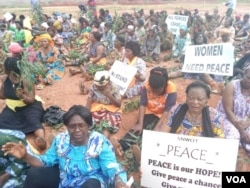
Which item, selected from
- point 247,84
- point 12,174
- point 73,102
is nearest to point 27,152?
point 12,174

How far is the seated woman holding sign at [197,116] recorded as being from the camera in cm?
353

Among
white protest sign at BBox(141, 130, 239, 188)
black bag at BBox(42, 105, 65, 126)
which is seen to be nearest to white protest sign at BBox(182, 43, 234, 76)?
white protest sign at BBox(141, 130, 239, 188)

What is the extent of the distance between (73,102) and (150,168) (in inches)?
141

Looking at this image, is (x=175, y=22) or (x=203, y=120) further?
(x=175, y=22)

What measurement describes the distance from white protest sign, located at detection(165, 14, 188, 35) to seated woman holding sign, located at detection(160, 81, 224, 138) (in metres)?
6.68

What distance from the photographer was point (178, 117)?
369 cm

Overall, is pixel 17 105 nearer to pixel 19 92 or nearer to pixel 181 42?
pixel 19 92

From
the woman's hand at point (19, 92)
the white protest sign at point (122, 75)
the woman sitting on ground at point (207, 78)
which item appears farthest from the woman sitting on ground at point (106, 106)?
the woman sitting on ground at point (207, 78)

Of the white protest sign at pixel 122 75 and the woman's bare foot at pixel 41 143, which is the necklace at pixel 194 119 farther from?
the woman's bare foot at pixel 41 143

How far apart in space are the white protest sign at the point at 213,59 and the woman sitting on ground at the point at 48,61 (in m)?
3.54

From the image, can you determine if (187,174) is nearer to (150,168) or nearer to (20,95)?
(150,168)

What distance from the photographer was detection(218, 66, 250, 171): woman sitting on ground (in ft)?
13.3

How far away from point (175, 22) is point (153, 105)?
6076mm

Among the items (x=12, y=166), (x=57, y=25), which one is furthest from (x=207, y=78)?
(x=57, y=25)
